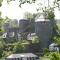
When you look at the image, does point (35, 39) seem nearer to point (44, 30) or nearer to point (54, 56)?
point (44, 30)

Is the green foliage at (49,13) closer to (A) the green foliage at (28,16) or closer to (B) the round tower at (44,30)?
(B) the round tower at (44,30)

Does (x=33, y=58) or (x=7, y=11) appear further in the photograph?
(x=7, y=11)

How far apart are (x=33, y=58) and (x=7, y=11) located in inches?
22.4

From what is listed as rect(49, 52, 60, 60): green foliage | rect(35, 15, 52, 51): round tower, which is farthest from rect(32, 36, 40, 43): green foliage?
rect(49, 52, 60, 60): green foliage

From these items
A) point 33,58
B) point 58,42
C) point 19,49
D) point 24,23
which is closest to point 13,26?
point 24,23

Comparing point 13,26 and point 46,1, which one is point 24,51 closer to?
point 13,26

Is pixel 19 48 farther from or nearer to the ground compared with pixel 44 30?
nearer to the ground

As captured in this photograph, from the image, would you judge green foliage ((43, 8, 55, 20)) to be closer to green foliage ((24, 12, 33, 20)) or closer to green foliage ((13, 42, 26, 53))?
green foliage ((24, 12, 33, 20))

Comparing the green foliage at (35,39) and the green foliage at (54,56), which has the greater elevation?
the green foliage at (35,39)

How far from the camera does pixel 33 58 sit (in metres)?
1.48

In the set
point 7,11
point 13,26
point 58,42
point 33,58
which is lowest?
point 33,58

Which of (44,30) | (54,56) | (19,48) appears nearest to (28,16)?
(44,30)

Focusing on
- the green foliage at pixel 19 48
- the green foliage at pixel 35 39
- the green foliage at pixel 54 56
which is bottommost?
the green foliage at pixel 54 56

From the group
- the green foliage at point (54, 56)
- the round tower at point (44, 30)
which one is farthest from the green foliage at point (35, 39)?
the green foliage at point (54, 56)
